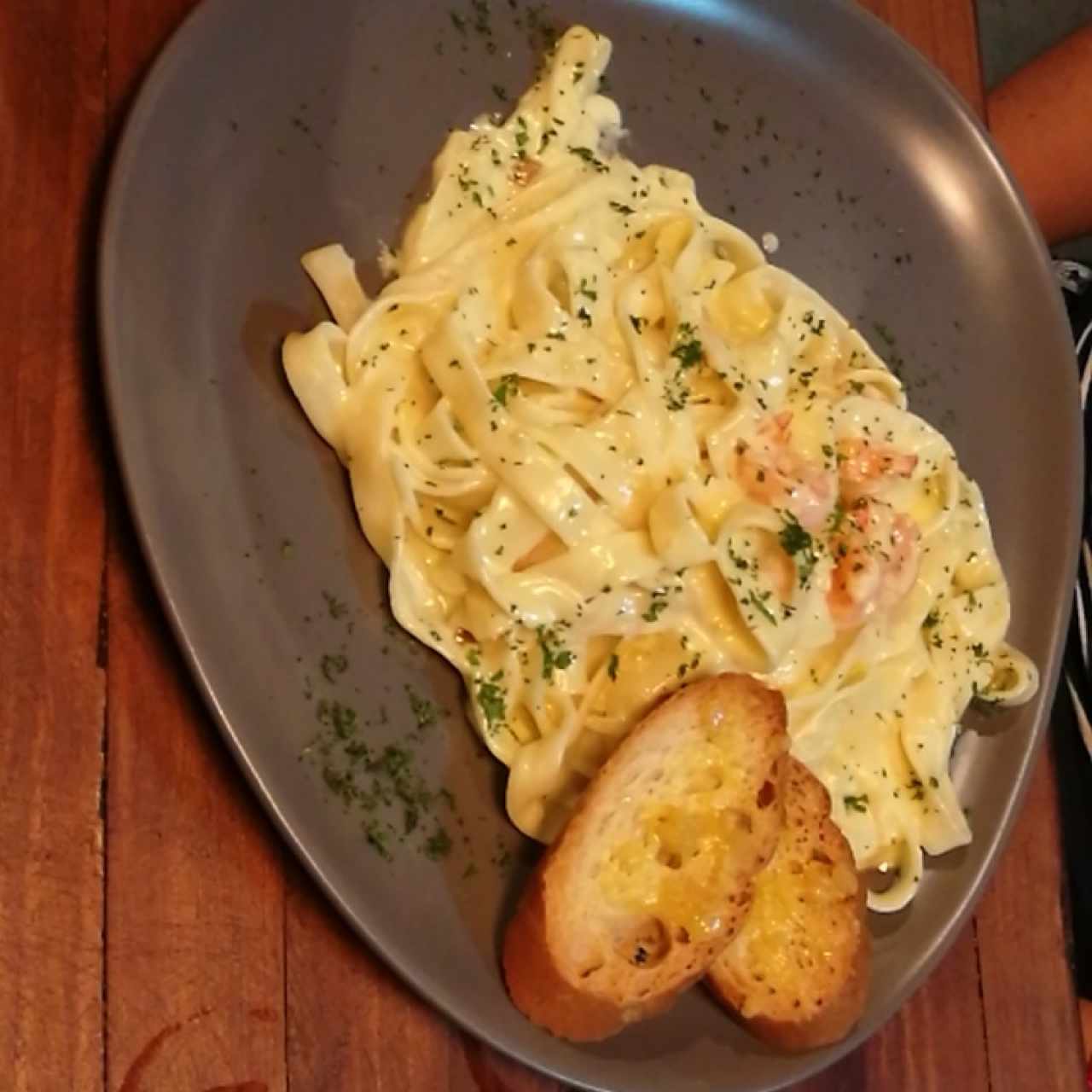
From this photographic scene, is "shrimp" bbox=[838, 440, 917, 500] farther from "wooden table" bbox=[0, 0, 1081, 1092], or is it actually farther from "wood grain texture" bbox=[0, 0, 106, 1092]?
"wood grain texture" bbox=[0, 0, 106, 1092]

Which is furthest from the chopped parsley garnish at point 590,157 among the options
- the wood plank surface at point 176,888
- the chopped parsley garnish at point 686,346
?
the wood plank surface at point 176,888

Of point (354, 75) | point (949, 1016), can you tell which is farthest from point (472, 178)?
point (949, 1016)

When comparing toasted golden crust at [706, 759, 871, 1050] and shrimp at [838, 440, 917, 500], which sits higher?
shrimp at [838, 440, 917, 500]

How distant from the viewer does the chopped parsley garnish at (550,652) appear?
1.39m

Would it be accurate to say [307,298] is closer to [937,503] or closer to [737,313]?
[737,313]

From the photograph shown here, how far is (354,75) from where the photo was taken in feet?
4.56

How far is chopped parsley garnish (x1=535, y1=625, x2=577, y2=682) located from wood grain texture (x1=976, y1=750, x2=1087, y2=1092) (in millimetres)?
720

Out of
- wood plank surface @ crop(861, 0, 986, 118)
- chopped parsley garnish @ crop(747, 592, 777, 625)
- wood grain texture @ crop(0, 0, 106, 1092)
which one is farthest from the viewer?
wood plank surface @ crop(861, 0, 986, 118)

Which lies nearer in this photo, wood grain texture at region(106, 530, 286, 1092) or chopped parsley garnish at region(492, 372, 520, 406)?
wood grain texture at region(106, 530, 286, 1092)

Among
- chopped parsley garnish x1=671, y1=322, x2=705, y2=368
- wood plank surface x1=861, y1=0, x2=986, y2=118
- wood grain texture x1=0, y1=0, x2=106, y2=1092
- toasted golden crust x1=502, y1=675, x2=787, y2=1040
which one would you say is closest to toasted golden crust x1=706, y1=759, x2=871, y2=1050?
toasted golden crust x1=502, y1=675, x2=787, y2=1040

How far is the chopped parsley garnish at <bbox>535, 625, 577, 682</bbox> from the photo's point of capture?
139 centimetres

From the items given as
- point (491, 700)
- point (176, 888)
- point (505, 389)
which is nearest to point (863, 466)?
point (505, 389)

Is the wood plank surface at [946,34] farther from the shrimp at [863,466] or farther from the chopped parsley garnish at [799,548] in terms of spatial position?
the chopped parsley garnish at [799,548]

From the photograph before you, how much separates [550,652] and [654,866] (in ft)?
0.77
